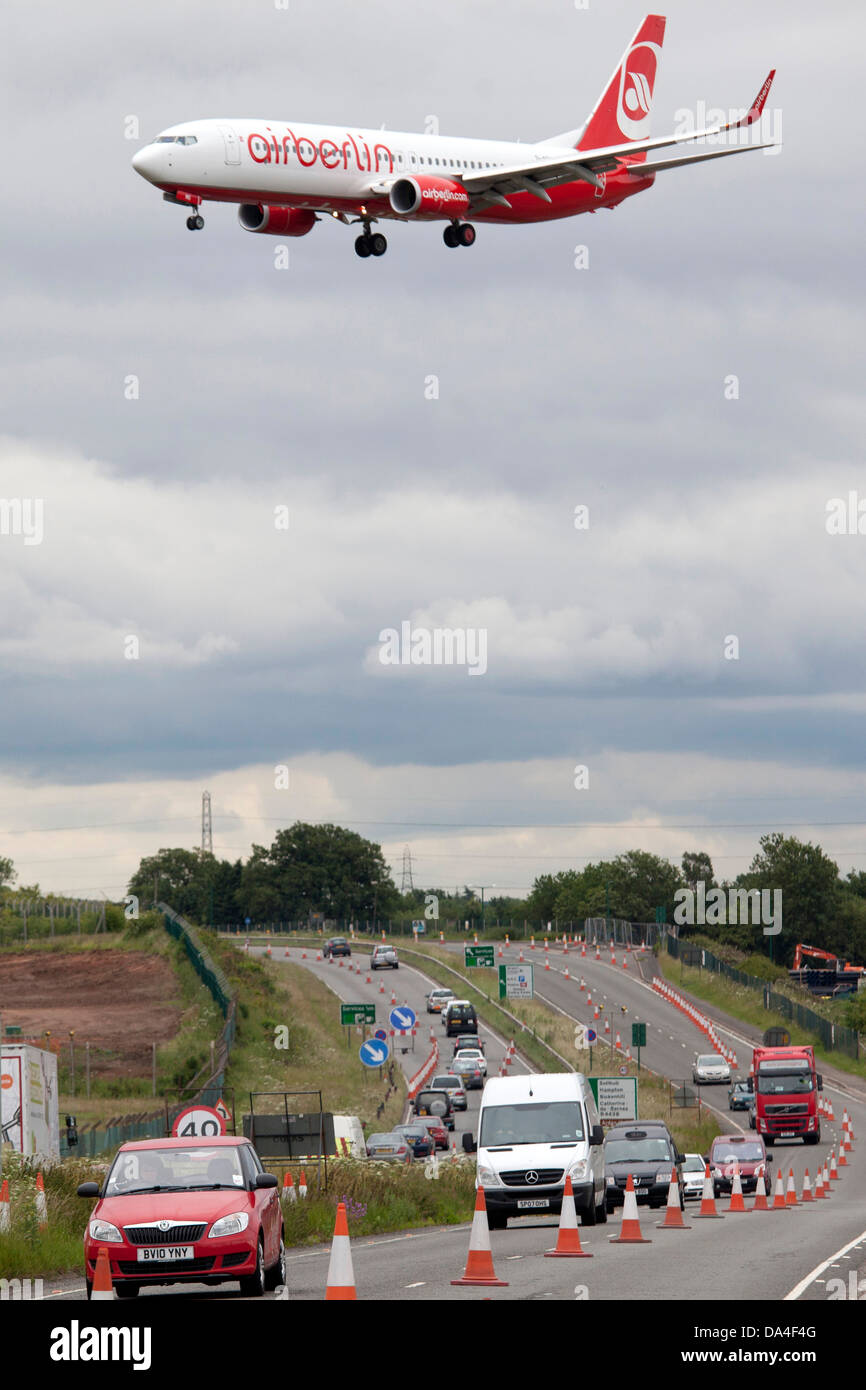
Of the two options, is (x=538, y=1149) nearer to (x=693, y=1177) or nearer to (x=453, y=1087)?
(x=693, y=1177)

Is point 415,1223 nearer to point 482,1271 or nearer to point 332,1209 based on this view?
point 332,1209

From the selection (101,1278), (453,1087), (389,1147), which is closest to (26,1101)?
(389,1147)

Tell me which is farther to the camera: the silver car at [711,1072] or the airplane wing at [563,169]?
the silver car at [711,1072]

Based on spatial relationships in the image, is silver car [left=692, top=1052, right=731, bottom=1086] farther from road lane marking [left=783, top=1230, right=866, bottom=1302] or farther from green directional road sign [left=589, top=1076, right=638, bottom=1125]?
road lane marking [left=783, top=1230, right=866, bottom=1302]

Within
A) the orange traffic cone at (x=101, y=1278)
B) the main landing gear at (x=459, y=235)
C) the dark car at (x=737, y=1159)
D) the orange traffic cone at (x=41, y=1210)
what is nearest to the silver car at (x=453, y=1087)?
the dark car at (x=737, y=1159)

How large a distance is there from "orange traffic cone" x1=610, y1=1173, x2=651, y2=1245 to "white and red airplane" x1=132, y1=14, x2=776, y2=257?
16502 mm

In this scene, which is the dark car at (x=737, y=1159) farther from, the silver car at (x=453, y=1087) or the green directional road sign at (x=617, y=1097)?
the silver car at (x=453, y=1087)

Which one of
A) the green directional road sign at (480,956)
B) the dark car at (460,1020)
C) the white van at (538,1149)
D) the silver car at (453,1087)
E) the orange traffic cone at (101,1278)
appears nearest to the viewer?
the orange traffic cone at (101,1278)

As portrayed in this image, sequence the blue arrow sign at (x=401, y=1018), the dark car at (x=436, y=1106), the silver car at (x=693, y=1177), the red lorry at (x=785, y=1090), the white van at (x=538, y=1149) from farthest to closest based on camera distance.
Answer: the dark car at (x=436, y=1106) < the red lorry at (x=785, y=1090) < the blue arrow sign at (x=401, y=1018) < the silver car at (x=693, y=1177) < the white van at (x=538, y=1149)

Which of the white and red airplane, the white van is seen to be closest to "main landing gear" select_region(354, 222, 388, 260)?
the white and red airplane

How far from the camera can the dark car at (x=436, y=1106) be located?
66.3m

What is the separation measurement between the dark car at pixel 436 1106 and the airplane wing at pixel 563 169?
34783mm

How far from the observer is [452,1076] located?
76125mm
